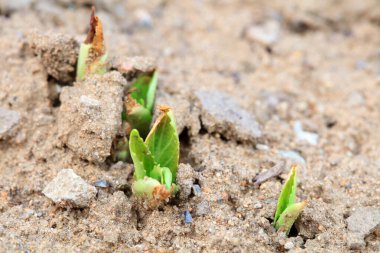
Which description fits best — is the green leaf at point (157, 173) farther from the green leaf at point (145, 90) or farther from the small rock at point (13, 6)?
the small rock at point (13, 6)

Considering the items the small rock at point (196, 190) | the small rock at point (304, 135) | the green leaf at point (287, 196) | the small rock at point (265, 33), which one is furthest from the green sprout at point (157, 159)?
the small rock at point (265, 33)

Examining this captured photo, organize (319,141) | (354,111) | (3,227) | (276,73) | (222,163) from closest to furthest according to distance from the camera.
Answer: (3,227)
(222,163)
(319,141)
(354,111)
(276,73)

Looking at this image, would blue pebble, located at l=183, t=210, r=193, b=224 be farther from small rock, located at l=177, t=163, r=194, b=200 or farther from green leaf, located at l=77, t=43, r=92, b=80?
green leaf, located at l=77, t=43, r=92, b=80

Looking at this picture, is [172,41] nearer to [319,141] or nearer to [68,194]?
[319,141]

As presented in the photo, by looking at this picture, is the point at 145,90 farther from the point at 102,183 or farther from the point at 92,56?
the point at 102,183

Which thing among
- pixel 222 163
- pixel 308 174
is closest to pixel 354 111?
pixel 308 174

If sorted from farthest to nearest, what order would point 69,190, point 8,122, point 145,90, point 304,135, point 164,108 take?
point 304,135 → point 145,90 → point 8,122 → point 69,190 → point 164,108

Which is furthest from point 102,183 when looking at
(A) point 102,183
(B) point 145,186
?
(B) point 145,186
